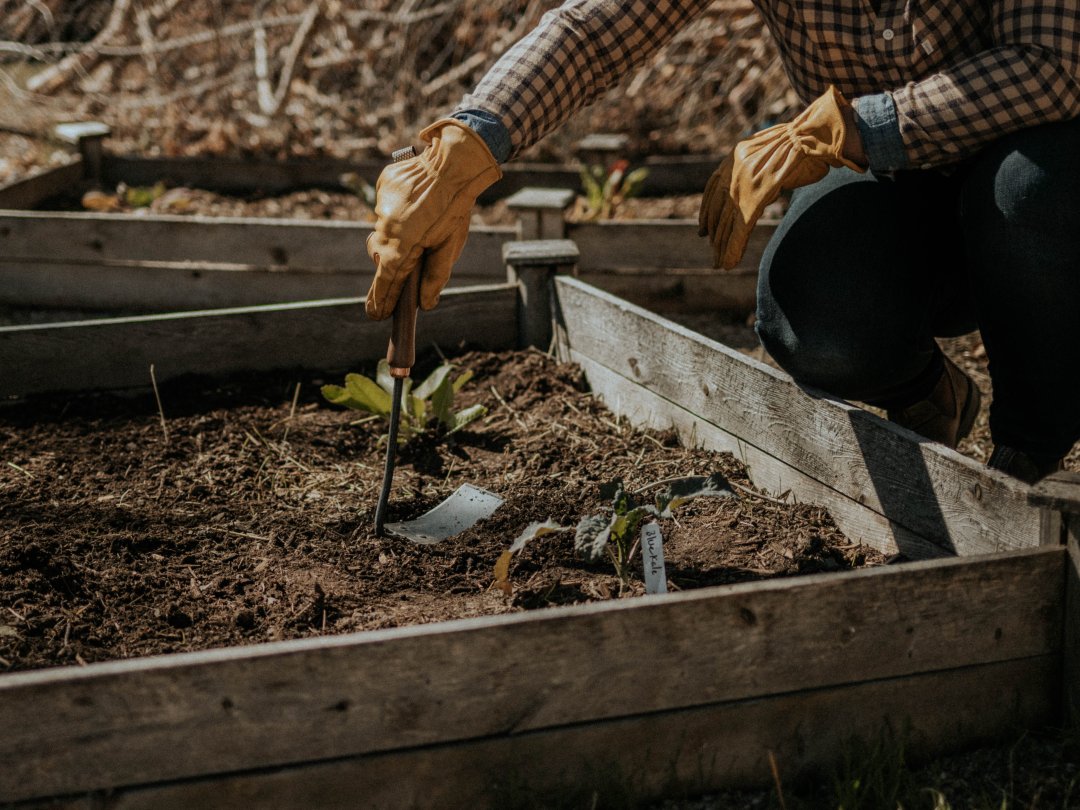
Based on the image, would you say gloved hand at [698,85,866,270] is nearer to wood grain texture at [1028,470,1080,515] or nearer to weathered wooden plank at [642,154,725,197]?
wood grain texture at [1028,470,1080,515]

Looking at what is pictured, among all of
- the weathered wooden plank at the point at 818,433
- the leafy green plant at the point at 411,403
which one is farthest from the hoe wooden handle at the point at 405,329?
the weathered wooden plank at the point at 818,433

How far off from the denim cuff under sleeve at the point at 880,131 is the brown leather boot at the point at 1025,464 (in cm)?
57

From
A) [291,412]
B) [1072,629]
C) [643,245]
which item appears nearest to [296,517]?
[291,412]

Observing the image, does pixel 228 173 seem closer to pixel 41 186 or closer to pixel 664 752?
pixel 41 186

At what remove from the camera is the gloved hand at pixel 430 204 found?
205 cm

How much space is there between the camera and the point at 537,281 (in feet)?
10.4

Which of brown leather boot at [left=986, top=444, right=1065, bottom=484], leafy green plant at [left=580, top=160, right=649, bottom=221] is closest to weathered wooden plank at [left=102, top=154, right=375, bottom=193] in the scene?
leafy green plant at [left=580, top=160, right=649, bottom=221]

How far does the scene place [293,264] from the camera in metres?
3.93

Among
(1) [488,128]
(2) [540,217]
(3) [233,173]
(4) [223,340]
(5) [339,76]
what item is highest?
(5) [339,76]

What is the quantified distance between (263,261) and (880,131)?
2552 mm

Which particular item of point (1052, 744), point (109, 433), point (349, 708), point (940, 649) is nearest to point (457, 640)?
point (349, 708)

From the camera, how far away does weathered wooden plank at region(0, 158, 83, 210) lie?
4527 mm

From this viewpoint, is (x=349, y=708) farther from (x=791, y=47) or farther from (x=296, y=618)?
(x=791, y=47)

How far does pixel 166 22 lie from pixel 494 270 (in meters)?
4.98
